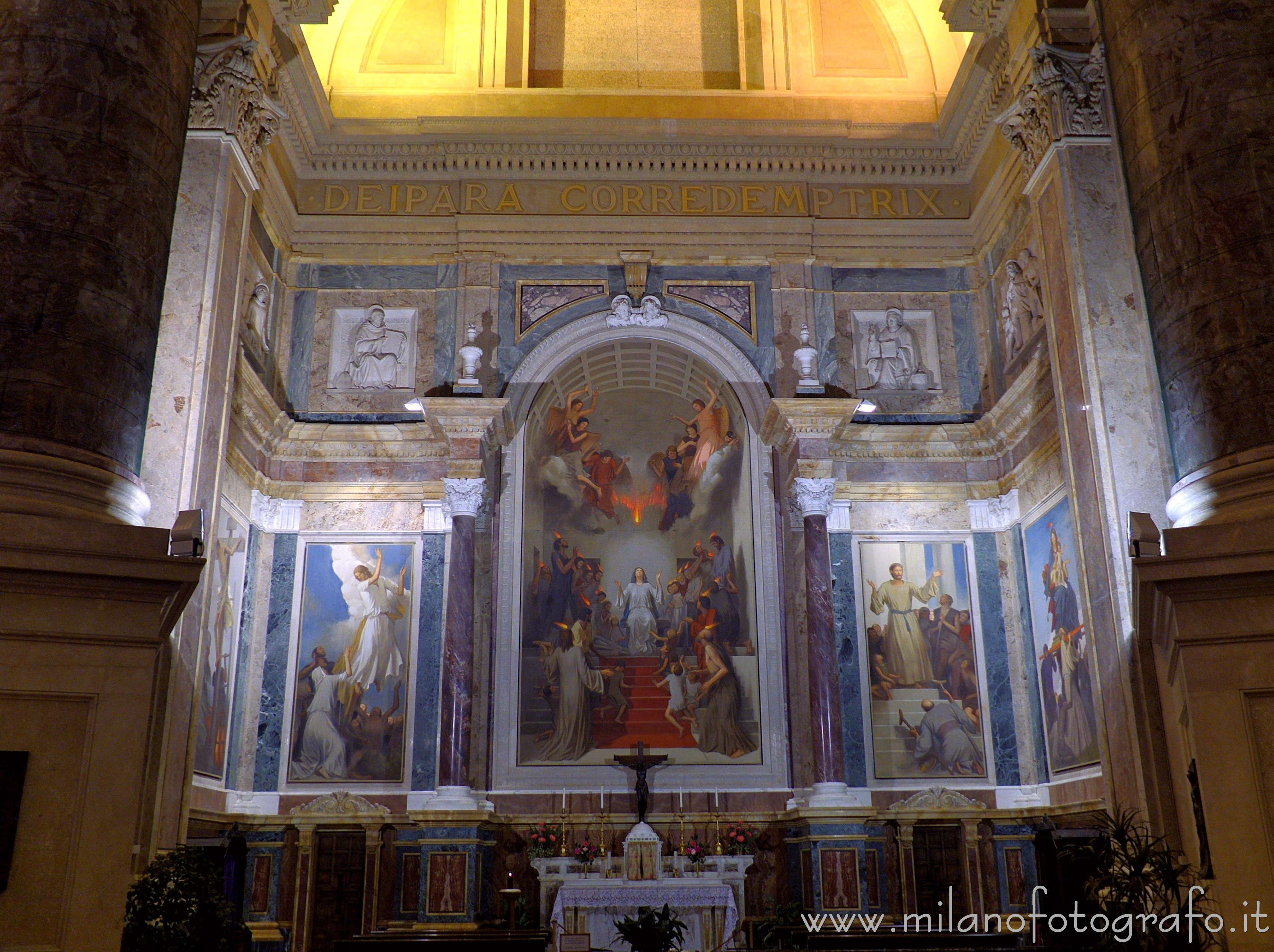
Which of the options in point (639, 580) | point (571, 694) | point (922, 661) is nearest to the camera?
point (922, 661)

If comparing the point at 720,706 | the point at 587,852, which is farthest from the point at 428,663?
the point at 720,706

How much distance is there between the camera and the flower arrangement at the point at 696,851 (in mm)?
14820

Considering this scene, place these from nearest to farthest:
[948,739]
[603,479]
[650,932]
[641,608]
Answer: [650,932] → [948,739] → [641,608] → [603,479]

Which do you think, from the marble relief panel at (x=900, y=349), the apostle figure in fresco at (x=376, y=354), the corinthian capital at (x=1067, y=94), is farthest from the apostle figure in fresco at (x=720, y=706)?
the corinthian capital at (x=1067, y=94)

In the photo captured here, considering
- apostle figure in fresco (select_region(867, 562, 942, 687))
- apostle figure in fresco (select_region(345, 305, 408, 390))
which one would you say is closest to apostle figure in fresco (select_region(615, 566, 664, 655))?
apostle figure in fresco (select_region(867, 562, 942, 687))

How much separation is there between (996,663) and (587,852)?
6319 millimetres

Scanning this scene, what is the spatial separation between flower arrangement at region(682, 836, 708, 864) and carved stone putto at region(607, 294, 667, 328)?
7644 mm

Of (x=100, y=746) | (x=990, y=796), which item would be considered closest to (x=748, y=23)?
(x=990, y=796)

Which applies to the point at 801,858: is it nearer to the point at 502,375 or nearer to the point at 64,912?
the point at 502,375

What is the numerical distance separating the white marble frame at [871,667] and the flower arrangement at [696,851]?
2.49 m

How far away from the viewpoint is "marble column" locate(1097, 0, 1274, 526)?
25.0ft

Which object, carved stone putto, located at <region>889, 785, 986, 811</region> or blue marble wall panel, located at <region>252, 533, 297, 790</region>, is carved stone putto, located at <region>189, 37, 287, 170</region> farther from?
carved stone putto, located at <region>889, 785, 986, 811</region>

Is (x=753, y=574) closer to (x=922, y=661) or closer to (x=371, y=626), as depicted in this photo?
(x=922, y=661)

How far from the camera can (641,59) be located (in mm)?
19984
